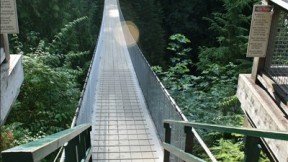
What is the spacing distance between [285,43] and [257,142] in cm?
273

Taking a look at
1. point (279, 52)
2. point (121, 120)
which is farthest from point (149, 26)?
point (279, 52)

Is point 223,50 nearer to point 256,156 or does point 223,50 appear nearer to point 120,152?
point 120,152

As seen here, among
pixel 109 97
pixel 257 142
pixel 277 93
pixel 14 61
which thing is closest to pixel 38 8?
pixel 109 97

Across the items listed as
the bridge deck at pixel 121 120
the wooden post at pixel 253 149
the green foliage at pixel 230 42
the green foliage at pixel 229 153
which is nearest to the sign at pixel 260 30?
the green foliage at pixel 229 153

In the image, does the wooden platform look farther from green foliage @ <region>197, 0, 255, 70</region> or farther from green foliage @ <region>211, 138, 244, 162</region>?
green foliage @ <region>197, 0, 255, 70</region>

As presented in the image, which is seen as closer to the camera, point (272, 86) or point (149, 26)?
point (272, 86)

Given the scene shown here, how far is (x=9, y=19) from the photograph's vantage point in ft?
9.22

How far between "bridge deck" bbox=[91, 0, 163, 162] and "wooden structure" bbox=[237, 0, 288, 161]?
1.48m

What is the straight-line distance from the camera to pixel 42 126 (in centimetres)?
575

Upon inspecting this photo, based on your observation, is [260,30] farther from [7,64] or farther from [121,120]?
[121,120]

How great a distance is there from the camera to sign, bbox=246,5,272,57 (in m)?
3.64

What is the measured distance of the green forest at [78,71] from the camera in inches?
221

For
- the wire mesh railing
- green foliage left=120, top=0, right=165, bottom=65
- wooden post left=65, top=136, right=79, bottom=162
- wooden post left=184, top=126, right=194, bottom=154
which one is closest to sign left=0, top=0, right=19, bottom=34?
wooden post left=65, top=136, right=79, bottom=162

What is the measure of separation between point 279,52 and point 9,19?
9.35 ft
